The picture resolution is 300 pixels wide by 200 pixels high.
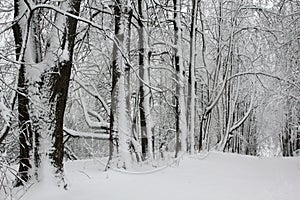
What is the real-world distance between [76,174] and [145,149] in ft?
13.3

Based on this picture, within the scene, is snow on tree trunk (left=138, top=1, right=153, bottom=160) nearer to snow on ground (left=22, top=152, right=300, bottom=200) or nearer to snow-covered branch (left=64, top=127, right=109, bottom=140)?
snow-covered branch (left=64, top=127, right=109, bottom=140)

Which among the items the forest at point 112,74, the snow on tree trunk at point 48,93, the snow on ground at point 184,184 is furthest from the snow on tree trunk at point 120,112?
the snow on tree trunk at point 48,93

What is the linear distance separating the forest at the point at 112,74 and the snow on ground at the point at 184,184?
472 millimetres

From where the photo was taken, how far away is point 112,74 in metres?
9.02

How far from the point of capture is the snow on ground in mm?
6078

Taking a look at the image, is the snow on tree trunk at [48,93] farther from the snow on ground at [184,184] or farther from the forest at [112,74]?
the snow on ground at [184,184]

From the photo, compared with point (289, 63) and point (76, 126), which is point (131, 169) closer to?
point (289, 63)

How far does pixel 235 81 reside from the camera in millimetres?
21281

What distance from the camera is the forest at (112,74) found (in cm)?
621

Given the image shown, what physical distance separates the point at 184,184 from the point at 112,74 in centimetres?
311

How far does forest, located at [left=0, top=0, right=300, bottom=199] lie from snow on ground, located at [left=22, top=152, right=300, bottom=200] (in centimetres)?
47

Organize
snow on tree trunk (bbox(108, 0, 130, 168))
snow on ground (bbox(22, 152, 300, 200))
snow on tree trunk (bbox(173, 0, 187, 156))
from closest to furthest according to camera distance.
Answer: snow on ground (bbox(22, 152, 300, 200)), snow on tree trunk (bbox(108, 0, 130, 168)), snow on tree trunk (bbox(173, 0, 187, 156))

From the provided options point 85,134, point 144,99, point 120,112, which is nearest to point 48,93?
point 120,112

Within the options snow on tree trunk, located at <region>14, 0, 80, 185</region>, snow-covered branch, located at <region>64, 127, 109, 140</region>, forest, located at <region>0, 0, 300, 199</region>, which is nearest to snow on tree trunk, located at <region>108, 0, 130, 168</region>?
forest, located at <region>0, 0, 300, 199</region>
